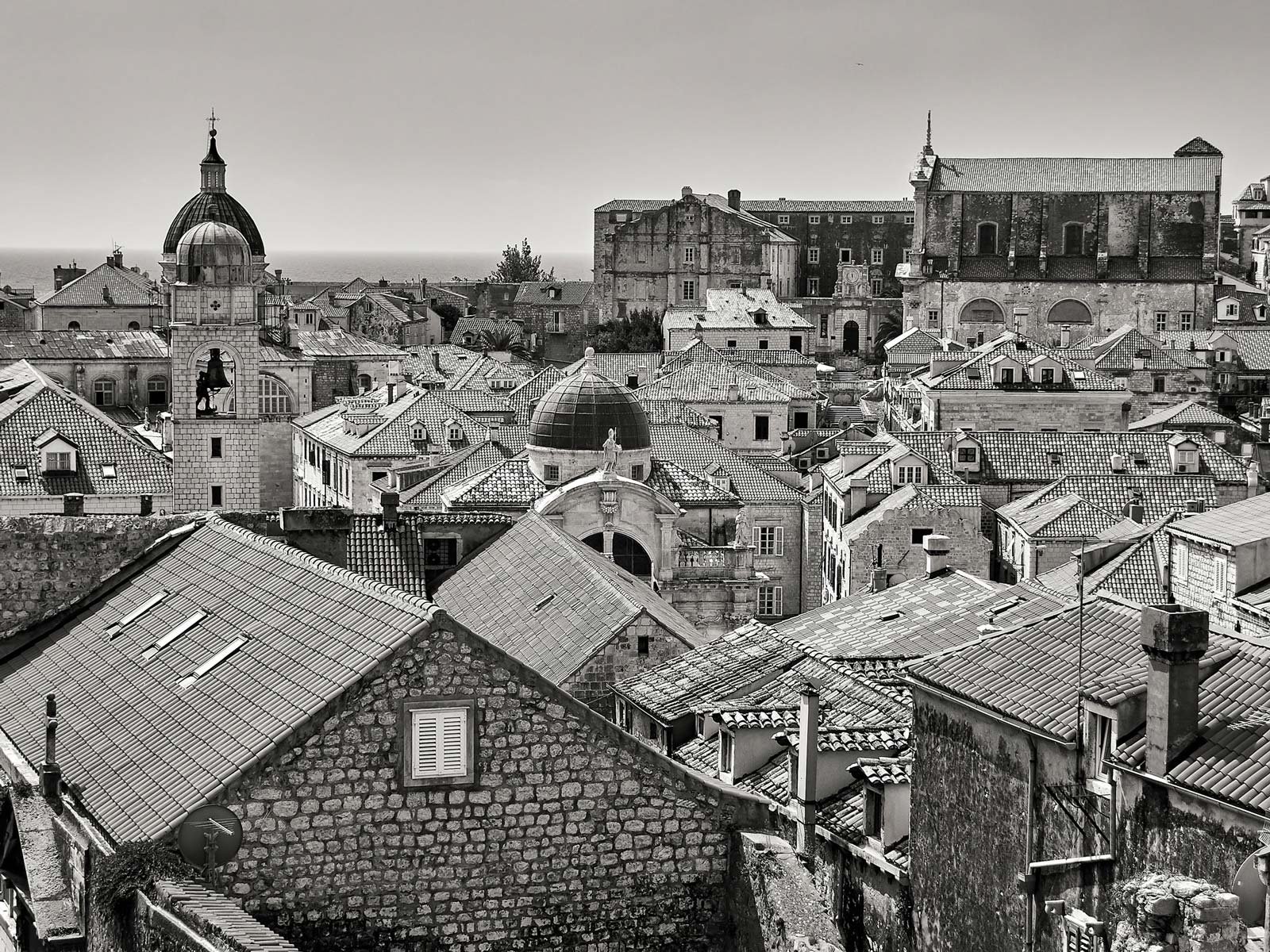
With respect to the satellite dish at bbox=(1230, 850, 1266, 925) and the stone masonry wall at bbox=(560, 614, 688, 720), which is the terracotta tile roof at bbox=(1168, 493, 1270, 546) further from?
the satellite dish at bbox=(1230, 850, 1266, 925)

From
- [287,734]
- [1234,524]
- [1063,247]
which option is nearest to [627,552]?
[1234,524]

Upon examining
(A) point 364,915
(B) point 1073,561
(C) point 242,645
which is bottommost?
(B) point 1073,561

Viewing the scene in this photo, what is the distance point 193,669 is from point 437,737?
3496 mm

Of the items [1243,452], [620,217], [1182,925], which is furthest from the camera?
[620,217]

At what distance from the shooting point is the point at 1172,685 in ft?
54.2

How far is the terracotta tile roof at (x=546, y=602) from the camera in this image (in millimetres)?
27750

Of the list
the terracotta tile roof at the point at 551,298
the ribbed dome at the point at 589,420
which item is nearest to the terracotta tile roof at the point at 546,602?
the ribbed dome at the point at 589,420

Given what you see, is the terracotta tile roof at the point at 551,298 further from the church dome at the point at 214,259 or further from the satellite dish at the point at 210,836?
the satellite dish at the point at 210,836

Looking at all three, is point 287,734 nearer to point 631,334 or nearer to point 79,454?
point 79,454

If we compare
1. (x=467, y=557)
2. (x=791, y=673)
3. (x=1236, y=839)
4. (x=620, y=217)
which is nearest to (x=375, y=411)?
(x=467, y=557)

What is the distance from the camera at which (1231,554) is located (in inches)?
1258

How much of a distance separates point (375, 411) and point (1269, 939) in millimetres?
59551

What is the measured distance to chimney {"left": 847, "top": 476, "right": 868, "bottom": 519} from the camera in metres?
59.5

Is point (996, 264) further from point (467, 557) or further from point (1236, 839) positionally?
point (1236, 839)
